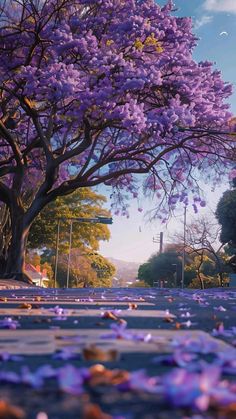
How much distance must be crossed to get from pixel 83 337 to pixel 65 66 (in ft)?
32.7

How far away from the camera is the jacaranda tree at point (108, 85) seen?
12.1 metres

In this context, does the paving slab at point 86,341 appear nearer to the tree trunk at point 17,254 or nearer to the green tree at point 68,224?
the tree trunk at point 17,254

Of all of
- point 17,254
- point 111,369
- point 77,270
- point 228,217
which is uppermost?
point 228,217

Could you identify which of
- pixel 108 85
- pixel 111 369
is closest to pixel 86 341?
pixel 111 369

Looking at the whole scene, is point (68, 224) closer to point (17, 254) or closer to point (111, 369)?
point (17, 254)

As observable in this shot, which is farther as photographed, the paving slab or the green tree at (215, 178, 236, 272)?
the green tree at (215, 178, 236, 272)

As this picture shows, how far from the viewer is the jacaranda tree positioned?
1208cm

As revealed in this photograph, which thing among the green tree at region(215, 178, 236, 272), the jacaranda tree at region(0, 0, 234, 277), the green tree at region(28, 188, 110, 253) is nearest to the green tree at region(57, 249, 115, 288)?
the green tree at region(28, 188, 110, 253)

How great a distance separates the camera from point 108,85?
39.7 ft

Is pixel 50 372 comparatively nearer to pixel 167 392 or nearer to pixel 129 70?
pixel 167 392

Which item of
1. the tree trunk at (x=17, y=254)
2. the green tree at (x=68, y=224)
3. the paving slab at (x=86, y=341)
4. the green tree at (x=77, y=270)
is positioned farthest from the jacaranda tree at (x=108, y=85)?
the green tree at (x=77, y=270)

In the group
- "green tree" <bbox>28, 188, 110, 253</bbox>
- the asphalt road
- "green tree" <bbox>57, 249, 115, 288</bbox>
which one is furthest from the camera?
"green tree" <bbox>57, 249, 115, 288</bbox>

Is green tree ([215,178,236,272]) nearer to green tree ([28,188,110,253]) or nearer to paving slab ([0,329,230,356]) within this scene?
green tree ([28,188,110,253])

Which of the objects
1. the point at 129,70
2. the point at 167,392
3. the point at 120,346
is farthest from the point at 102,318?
the point at 129,70
